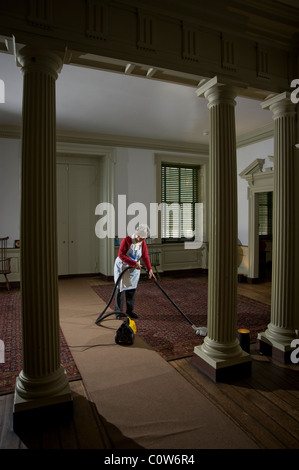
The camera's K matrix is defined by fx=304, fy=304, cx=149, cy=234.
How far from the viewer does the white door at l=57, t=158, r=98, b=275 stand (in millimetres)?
8055

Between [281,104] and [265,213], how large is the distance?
21.0 ft

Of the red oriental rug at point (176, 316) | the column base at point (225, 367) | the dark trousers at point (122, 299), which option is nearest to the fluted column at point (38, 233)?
the column base at point (225, 367)

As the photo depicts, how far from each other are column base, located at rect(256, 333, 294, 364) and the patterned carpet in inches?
85.4

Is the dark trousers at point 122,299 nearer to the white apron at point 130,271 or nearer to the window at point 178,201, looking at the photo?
the white apron at point 130,271

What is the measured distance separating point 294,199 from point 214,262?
47.1 inches

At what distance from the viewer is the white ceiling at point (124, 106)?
458cm

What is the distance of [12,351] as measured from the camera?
146 inches

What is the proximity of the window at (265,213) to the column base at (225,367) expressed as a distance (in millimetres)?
6959

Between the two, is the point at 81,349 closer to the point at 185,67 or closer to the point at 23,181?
the point at 23,181

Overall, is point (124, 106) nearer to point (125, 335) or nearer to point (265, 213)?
point (125, 335)

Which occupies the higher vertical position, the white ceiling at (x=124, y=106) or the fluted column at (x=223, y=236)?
the white ceiling at (x=124, y=106)

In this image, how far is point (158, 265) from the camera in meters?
8.37

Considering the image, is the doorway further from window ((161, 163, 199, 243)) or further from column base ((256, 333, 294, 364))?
column base ((256, 333, 294, 364))

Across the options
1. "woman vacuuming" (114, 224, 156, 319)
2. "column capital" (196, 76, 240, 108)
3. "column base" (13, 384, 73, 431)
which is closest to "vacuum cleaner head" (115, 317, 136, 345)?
"woman vacuuming" (114, 224, 156, 319)
